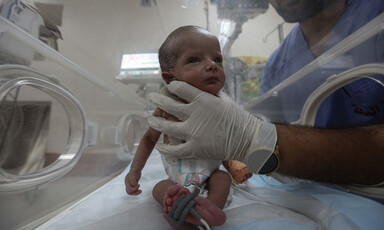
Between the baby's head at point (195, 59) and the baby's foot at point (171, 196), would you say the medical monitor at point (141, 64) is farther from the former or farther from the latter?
the baby's foot at point (171, 196)

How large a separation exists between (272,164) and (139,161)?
574mm

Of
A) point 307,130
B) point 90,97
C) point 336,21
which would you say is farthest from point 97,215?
point 336,21

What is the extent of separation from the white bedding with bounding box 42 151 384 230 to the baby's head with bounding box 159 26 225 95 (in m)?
0.47

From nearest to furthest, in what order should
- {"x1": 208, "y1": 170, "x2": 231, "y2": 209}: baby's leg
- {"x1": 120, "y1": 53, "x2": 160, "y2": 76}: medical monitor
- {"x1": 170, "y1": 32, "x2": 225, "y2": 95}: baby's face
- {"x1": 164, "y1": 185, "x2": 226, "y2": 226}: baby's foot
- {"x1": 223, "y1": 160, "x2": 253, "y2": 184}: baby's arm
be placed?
{"x1": 164, "y1": 185, "x2": 226, "y2": 226}: baby's foot
{"x1": 208, "y1": 170, "x2": 231, "y2": 209}: baby's leg
{"x1": 170, "y1": 32, "x2": 225, "y2": 95}: baby's face
{"x1": 223, "y1": 160, "x2": 253, "y2": 184}: baby's arm
{"x1": 120, "y1": 53, "x2": 160, "y2": 76}: medical monitor

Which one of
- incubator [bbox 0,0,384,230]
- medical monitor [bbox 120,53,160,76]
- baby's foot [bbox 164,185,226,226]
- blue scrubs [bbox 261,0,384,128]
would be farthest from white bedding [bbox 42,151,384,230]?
medical monitor [bbox 120,53,160,76]

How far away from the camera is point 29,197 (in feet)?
2.33

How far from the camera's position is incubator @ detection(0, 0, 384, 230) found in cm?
61

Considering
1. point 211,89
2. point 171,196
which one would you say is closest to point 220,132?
point 211,89

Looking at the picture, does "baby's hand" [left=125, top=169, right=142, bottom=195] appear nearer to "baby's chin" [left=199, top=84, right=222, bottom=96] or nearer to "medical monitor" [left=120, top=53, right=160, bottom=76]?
"baby's chin" [left=199, top=84, right=222, bottom=96]

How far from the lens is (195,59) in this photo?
772mm

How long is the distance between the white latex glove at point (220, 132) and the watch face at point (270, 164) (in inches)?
0.6

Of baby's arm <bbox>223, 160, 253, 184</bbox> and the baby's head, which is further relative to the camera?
baby's arm <bbox>223, 160, 253, 184</bbox>

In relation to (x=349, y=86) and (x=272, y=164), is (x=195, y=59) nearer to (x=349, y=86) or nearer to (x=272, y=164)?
(x=272, y=164)

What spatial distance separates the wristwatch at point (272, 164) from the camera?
0.63 metres
